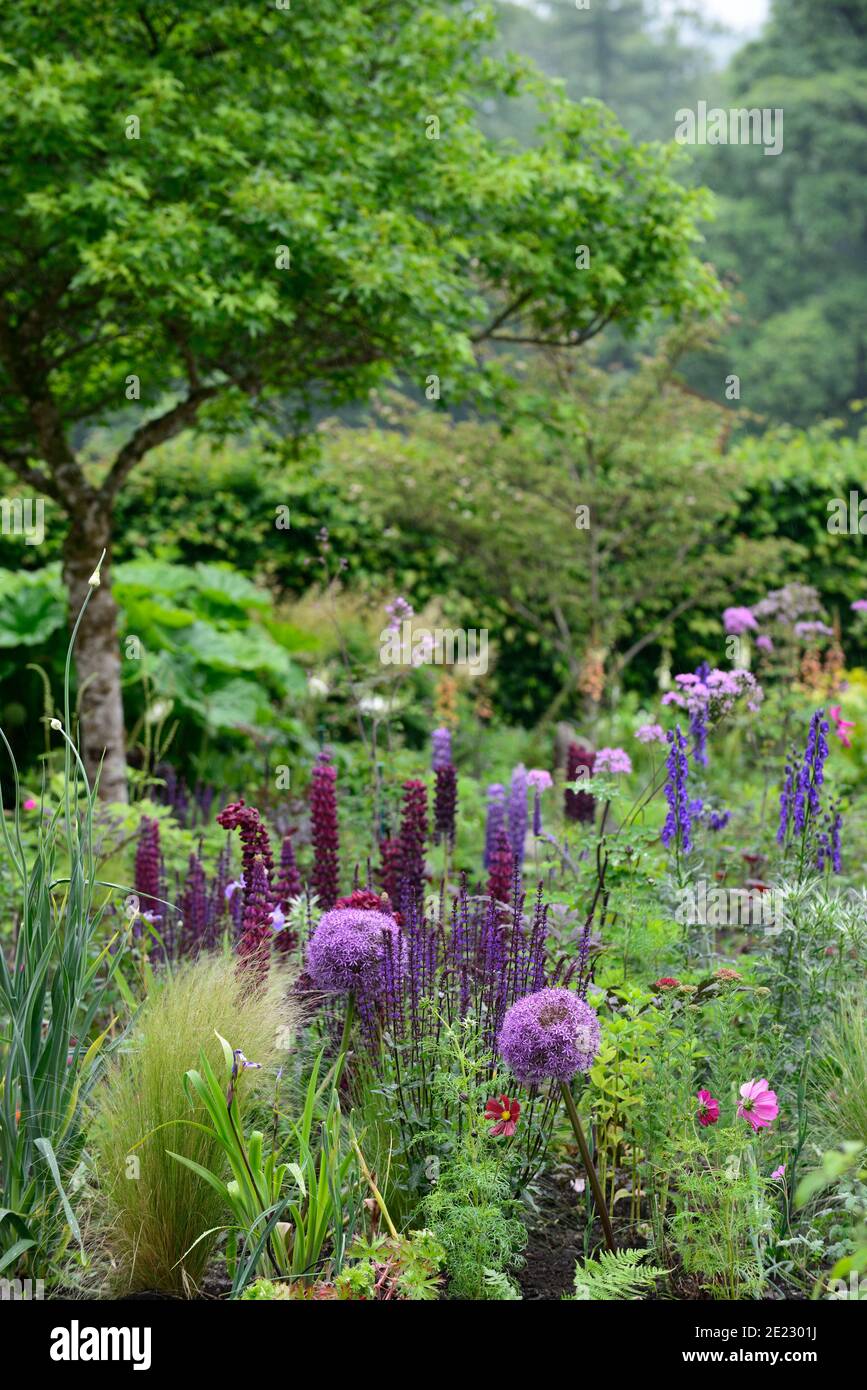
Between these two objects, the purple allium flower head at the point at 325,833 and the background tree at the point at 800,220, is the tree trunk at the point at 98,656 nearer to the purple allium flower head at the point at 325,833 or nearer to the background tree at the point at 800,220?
the purple allium flower head at the point at 325,833

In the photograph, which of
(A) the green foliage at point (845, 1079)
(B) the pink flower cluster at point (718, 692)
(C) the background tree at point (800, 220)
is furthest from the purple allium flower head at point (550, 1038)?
(C) the background tree at point (800, 220)

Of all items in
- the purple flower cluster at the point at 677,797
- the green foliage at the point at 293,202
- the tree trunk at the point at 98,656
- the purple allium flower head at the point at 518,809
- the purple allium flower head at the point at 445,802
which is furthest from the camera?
the tree trunk at the point at 98,656

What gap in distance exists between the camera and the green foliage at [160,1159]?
270 cm

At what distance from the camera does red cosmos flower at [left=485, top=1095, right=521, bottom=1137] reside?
2.82 meters

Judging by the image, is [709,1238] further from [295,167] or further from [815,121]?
[815,121]

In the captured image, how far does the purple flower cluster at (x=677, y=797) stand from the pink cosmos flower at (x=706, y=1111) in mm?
833

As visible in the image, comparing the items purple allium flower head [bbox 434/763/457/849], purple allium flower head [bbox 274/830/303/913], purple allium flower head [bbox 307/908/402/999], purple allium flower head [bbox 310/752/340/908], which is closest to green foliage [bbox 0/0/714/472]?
purple allium flower head [bbox 434/763/457/849]

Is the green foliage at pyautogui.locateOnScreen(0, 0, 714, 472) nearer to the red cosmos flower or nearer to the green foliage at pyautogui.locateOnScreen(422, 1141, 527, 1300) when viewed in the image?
the red cosmos flower

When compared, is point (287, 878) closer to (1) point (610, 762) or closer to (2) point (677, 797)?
(1) point (610, 762)

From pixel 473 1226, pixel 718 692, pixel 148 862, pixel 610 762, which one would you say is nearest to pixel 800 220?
pixel 610 762

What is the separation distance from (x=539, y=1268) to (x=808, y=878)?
4.38 ft

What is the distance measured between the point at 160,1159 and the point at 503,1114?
727 millimetres

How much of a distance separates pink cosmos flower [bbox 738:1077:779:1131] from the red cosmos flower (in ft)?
1.60
